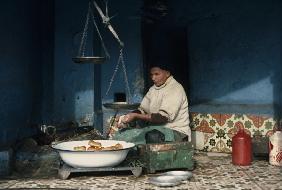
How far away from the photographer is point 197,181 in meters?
5.29

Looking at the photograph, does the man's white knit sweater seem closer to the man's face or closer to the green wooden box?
the man's face

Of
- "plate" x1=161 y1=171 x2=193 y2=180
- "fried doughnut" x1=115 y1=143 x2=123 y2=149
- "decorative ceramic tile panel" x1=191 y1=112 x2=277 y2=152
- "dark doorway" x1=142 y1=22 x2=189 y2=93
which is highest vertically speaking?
"dark doorway" x1=142 y1=22 x2=189 y2=93

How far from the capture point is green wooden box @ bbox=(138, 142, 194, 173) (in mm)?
5590

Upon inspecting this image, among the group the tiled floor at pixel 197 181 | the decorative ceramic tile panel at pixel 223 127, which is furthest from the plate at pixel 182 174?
the decorative ceramic tile panel at pixel 223 127

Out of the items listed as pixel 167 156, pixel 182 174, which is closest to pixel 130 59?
pixel 167 156

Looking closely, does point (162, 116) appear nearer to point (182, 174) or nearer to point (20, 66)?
point (182, 174)

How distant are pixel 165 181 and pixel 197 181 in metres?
0.45

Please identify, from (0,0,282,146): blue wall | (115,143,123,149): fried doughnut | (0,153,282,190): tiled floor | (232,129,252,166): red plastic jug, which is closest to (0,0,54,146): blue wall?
(0,0,282,146): blue wall

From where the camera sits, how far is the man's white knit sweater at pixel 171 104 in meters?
6.47

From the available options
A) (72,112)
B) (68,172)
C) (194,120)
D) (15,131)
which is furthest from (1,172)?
(194,120)

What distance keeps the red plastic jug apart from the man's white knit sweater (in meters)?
0.82

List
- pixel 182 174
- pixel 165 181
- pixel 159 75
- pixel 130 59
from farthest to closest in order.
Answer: pixel 130 59, pixel 159 75, pixel 182 174, pixel 165 181

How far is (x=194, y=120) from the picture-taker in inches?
297

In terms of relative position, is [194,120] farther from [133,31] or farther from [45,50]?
[45,50]
